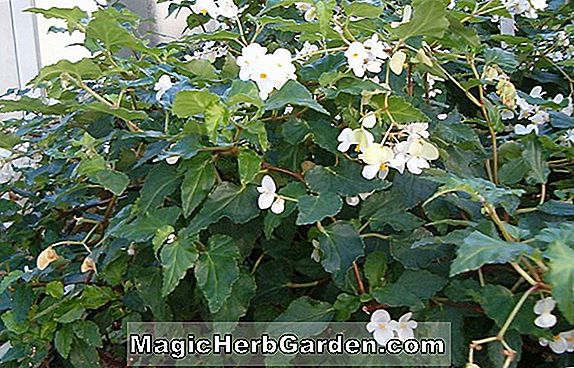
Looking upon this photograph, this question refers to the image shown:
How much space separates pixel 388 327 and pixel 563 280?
0.49 feet

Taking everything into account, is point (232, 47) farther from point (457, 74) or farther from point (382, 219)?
point (382, 219)

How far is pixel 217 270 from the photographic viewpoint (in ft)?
1.65

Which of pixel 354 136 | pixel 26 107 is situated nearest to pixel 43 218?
pixel 26 107

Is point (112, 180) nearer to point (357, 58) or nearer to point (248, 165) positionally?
point (248, 165)

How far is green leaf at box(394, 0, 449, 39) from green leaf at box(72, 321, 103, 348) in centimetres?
39

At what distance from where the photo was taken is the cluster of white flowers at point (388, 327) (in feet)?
1.62

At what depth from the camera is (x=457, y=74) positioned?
0.80 metres

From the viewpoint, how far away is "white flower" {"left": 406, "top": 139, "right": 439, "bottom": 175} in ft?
1.80

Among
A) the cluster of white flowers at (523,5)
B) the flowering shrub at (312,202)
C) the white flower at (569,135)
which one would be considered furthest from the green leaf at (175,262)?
the cluster of white flowers at (523,5)

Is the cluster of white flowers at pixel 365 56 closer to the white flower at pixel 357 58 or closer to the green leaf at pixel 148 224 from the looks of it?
the white flower at pixel 357 58

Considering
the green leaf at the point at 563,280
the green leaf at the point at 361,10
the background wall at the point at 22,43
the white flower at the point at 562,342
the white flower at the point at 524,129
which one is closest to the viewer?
the green leaf at the point at 563,280

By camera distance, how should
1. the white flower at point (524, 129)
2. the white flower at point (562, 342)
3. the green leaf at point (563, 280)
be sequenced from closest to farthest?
the green leaf at point (563, 280) → the white flower at point (562, 342) → the white flower at point (524, 129)

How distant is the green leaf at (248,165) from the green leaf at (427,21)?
0.18 metres

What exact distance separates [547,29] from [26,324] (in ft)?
3.14
